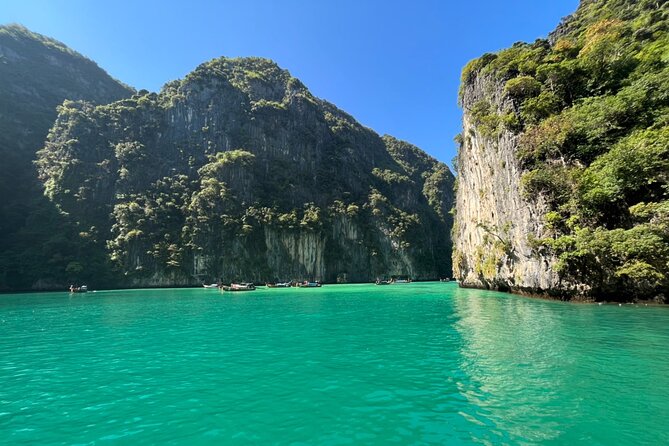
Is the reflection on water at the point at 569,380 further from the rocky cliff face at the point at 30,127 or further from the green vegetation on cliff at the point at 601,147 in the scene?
the rocky cliff face at the point at 30,127

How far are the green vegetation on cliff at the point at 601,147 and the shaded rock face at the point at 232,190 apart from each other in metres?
66.7

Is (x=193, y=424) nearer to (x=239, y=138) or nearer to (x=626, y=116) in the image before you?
(x=626, y=116)

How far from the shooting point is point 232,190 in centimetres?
9525

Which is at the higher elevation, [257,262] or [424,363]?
[257,262]

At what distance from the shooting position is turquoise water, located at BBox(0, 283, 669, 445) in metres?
6.46

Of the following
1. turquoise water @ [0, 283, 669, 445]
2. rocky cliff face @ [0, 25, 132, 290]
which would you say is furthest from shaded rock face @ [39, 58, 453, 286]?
turquoise water @ [0, 283, 669, 445]

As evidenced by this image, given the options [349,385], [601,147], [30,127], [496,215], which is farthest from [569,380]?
[30,127]

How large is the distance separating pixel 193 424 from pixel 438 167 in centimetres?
16419

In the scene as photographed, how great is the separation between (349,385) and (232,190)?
92093mm

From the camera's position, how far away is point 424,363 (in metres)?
11.0

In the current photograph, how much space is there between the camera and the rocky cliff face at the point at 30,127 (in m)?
72.2

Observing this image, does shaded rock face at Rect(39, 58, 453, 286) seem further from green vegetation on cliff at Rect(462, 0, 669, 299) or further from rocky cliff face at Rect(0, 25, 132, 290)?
green vegetation on cliff at Rect(462, 0, 669, 299)

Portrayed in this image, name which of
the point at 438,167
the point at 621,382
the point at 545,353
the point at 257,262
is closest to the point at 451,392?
the point at 621,382

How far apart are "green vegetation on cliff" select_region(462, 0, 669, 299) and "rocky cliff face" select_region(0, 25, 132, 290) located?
297 ft
